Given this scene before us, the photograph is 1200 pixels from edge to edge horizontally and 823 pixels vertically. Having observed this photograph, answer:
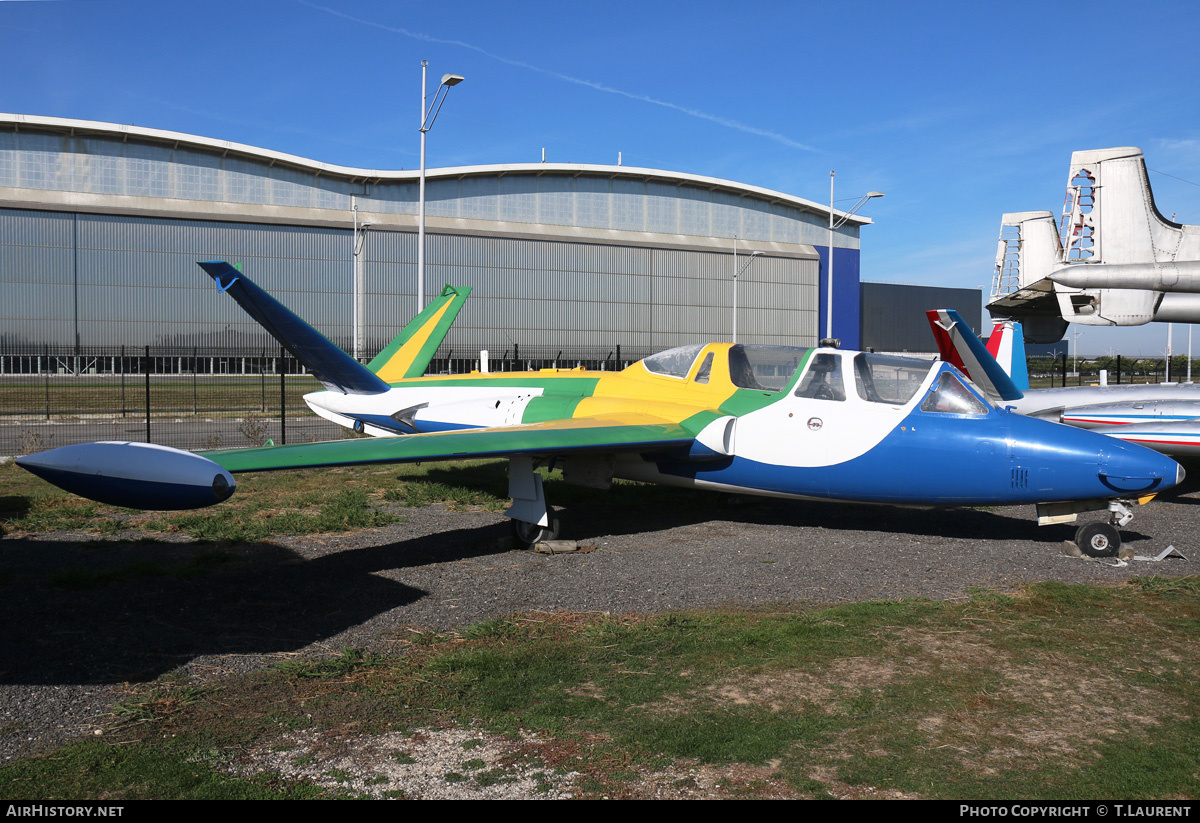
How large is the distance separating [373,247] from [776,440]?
41.6 metres

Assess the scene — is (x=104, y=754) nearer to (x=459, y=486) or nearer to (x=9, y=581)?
(x=9, y=581)

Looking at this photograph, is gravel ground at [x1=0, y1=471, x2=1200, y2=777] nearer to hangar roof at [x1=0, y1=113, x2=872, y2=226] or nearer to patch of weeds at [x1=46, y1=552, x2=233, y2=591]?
patch of weeds at [x1=46, y1=552, x2=233, y2=591]

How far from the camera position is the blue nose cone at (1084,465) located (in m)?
7.71

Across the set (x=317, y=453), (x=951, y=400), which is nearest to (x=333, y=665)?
(x=317, y=453)

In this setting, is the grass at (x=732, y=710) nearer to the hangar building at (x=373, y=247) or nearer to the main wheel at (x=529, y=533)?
the main wheel at (x=529, y=533)

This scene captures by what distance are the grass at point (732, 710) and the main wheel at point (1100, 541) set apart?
1904 millimetres

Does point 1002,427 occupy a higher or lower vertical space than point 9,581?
higher

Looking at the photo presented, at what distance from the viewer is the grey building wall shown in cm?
6494

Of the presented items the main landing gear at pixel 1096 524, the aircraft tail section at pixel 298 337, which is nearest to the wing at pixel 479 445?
the aircraft tail section at pixel 298 337

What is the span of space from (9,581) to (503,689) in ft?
17.4

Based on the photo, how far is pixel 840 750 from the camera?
4020 mm

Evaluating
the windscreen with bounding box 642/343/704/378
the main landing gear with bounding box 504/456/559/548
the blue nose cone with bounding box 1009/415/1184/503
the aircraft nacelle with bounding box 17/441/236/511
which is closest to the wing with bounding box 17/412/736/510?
the aircraft nacelle with bounding box 17/441/236/511

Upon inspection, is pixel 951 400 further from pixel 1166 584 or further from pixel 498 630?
pixel 498 630
